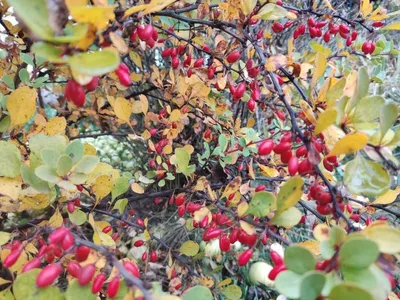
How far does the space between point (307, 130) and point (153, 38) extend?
0.36m

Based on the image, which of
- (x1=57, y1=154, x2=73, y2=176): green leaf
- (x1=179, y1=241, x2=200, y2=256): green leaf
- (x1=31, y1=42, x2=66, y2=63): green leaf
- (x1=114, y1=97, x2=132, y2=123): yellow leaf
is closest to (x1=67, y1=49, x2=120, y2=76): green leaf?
(x1=31, y1=42, x2=66, y2=63): green leaf

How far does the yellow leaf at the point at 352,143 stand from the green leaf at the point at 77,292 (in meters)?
0.33

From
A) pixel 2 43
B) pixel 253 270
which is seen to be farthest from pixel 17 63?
pixel 253 270

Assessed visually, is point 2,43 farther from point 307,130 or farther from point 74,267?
point 307,130

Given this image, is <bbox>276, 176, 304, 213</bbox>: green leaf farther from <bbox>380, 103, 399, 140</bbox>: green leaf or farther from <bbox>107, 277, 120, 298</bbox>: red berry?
<bbox>107, 277, 120, 298</bbox>: red berry

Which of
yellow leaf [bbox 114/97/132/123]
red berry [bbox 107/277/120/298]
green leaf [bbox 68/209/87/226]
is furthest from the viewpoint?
yellow leaf [bbox 114/97/132/123]

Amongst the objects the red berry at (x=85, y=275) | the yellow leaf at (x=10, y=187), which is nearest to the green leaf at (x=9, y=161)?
the yellow leaf at (x=10, y=187)

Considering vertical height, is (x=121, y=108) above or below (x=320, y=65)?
below

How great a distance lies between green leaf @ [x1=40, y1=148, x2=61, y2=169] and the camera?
491 mm

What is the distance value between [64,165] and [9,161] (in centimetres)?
12

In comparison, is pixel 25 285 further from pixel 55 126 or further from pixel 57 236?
pixel 55 126

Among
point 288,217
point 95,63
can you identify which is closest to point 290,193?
point 288,217

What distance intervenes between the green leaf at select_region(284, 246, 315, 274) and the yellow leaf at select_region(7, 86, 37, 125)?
0.49 m

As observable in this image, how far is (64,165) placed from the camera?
49cm
